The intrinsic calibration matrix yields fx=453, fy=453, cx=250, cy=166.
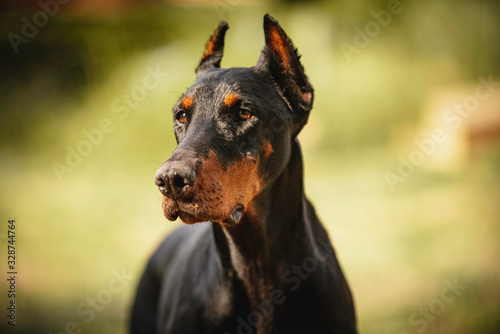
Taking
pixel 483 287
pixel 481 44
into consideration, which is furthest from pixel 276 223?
pixel 481 44

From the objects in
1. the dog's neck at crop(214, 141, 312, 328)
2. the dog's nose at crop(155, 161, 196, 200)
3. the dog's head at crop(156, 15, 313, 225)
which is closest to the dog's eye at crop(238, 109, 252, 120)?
the dog's head at crop(156, 15, 313, 225)

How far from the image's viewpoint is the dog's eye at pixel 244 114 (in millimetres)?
2195

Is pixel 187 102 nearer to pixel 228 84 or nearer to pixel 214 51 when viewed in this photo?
pixel 228 84

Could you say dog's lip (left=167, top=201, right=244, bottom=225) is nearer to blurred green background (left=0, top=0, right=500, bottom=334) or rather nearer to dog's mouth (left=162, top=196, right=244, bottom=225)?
dog's mouth (left=162, top=196, right=244, bottom=225)

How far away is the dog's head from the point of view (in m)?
1.88

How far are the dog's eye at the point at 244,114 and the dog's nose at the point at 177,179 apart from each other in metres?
0.48

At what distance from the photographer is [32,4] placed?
28.7 ft

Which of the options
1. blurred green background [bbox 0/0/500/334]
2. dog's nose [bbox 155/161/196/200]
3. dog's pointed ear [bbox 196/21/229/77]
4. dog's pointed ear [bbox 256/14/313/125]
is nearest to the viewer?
dog's nose [bbox 155/161/196/200]

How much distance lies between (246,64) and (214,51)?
6.35 meters

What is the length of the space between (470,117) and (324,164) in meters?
2.91

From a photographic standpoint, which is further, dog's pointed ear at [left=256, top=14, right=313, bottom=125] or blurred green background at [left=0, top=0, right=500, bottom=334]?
blurred green background at [left=0, top=0, right=500, bottom=334]

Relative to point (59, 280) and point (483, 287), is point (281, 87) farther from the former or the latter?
point (59, 280)

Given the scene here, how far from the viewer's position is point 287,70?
2.42 m

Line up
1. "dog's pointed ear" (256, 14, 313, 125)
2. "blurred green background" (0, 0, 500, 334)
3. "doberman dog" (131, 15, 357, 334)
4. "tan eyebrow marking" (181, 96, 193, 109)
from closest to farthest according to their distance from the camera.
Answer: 1. "doberman dog" (131, 15, 357, 334)
2. "tan eyebrow marking" (181, 96, 193, 109)
3. "dog's pointed ear" (256, 14, 313, 125)
4. "blurred green background" (0, 0, 500, 334)
